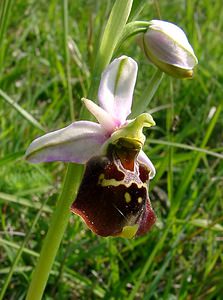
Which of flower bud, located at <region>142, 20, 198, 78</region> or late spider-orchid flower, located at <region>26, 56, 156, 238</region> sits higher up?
flower bud, located at <region>142, 20, 198, 78</region>

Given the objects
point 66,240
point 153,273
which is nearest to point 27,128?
point 66,240

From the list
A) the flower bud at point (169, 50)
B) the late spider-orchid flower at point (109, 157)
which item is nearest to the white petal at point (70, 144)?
the late spider-orchid flower at point (109, 157)

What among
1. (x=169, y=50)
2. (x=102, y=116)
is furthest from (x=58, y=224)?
(x=169, y=50)

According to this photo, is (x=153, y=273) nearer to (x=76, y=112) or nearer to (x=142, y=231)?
(x=142, y=231)

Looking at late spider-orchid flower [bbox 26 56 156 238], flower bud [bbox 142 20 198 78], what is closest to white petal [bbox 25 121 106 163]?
late spider-orchid flower [bbox 26 56 156 238]

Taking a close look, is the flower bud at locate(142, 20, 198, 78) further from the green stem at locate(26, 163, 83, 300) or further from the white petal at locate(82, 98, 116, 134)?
the green stem at locate(26, 163, 83, 300)

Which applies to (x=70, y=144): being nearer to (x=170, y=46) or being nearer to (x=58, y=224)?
(x=58, y=224)
